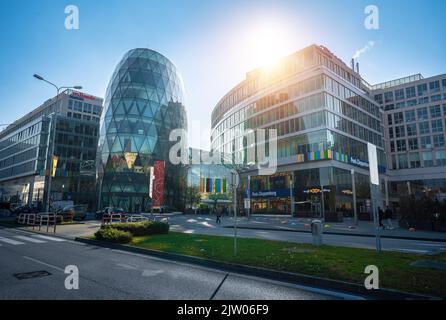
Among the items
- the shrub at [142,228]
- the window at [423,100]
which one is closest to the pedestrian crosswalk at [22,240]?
the shrub at [142,228]

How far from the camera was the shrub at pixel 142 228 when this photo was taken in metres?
14.8

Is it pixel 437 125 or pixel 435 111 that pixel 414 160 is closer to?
pixel 437 125

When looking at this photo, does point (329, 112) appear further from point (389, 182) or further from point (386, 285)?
point (386, 285)

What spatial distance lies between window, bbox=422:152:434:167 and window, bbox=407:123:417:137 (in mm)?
5331

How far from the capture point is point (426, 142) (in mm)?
58906

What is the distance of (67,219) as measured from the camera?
92.7 feet

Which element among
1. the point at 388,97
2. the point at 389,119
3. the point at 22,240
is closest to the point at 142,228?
the point at 22,240

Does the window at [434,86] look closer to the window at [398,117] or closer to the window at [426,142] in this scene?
the window at [398,117]

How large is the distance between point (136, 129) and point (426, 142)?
2425 inches

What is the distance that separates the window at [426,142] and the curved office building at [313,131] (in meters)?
12.5

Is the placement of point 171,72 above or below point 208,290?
above

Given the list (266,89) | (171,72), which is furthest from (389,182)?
(171,72)

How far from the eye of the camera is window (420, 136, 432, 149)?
2296 inches

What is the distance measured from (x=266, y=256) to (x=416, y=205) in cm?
1880
